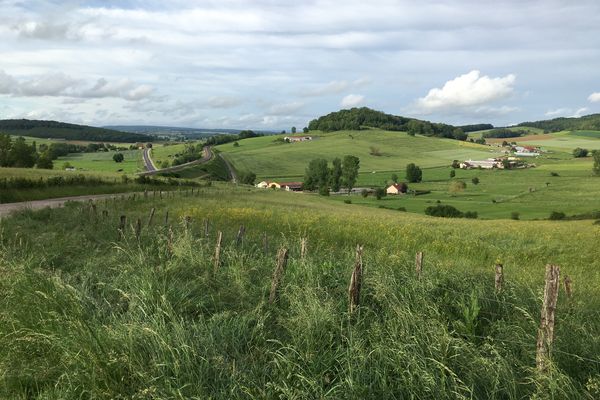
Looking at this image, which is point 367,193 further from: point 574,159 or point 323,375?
point 323,375

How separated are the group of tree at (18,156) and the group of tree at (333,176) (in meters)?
56.7

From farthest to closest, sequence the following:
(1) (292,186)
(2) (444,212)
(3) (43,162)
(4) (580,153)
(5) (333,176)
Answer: (4) (580,153)
(1) (292,186)
(5) (333,176)
(3) (43,162)
(2) (444,212)

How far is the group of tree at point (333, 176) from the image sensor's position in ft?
355

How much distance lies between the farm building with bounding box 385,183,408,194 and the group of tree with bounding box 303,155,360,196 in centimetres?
943

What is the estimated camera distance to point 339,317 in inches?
217

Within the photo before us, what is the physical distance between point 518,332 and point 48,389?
17.9 ft

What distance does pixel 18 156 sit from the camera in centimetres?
7294

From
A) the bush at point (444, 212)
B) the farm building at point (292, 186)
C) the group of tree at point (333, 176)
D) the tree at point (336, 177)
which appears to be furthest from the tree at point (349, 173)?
the bush at point (444, 212)

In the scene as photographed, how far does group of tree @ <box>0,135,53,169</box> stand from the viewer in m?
70.3

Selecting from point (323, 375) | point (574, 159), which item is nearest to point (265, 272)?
point (323, 375)

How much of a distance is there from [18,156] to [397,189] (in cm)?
7652

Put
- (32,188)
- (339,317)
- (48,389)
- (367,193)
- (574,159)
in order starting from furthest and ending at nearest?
(574,159)
(367,193)
(32,188)
(339,317)
(48,389)

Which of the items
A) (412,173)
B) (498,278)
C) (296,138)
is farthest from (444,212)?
(296,138)

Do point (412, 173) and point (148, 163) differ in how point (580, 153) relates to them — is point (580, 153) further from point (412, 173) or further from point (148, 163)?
point (148, 163)
